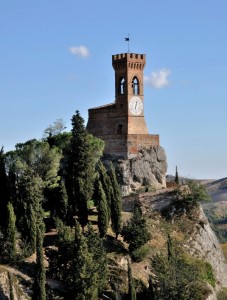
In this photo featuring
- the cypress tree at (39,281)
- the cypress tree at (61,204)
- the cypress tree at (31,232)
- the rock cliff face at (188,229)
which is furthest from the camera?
the rock cliff face at (188,229)

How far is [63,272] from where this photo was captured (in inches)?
2007

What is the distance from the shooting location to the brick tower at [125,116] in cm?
7244

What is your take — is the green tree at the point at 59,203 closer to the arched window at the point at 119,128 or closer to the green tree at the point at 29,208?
the green tree at the point at 29,208

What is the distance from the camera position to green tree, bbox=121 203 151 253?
58.9m

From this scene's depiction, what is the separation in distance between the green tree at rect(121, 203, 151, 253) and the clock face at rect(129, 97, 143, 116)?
16927 mm

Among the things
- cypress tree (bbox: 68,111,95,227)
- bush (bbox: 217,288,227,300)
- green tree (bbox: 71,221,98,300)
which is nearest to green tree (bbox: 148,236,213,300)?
green tree (bbox: 71,221,98,300)

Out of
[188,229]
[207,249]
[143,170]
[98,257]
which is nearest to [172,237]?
[188,229]

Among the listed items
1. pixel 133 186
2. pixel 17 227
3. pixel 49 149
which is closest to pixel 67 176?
pixel 49 149

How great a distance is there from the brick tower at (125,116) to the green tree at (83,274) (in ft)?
78.0

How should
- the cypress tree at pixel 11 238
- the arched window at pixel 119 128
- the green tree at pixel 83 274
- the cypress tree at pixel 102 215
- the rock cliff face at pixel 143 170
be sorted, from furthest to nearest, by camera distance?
the arched window at pixel 119 128
the rock cliff face at pixel 143 170
the cypress tree at pixel 102 215
the cypress tree at pixel 11 238
the green tree at pixel 83 274

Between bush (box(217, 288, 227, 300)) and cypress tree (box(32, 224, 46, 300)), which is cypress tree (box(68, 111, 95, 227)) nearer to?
cypress tree (box(32, 224, 46, 300))

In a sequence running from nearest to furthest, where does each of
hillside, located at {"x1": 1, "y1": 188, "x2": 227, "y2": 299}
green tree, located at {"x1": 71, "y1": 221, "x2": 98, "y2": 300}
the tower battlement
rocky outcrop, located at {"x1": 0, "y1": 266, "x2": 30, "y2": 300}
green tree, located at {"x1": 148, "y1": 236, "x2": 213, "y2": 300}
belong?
rocky outcrop, located at {"x1": 0, "y1": 266, "x2": 30, "y2": 300}, green tree, located at {"x1": 71, "y1": 221, "x2": 98, "y2": 300}, green tree, located at {"x1": 148, "y1": 236, "x2": 213, "y2": 300}, hillside, located at {"x1": 1, "y1": 188, "x2": 227, "y2": 299}, the tower battlement

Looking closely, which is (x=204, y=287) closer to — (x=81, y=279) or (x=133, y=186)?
(x=81, y=279)

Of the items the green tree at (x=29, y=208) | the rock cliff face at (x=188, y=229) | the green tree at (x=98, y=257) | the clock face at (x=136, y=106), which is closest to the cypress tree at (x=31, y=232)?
the green tree at (x=29, y=208)
